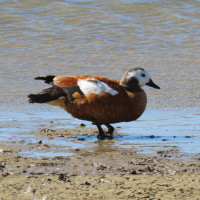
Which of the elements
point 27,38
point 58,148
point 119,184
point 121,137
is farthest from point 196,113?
point 27,38

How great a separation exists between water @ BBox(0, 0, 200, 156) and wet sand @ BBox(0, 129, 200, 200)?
0.76 meters

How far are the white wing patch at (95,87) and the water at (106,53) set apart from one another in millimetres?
611

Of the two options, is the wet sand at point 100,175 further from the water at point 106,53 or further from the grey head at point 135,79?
the grey head at point 135,79

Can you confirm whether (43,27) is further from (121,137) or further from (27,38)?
(121,137)

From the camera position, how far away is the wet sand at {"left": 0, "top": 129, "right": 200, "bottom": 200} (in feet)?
14.9

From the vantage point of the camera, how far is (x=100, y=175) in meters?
5.08

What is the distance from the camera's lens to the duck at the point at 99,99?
7.04 metres

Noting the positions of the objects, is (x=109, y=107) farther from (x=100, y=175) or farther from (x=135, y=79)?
(x=100, y=175)

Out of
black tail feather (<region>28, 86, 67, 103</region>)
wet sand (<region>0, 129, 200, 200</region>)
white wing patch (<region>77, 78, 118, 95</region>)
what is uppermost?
white wing patch (<region>77, 78, 118, 95</region>)

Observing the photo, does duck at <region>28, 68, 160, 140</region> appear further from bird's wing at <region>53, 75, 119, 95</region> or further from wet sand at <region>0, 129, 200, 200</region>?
wet sand at <region>0, 129, 200, 200</region>

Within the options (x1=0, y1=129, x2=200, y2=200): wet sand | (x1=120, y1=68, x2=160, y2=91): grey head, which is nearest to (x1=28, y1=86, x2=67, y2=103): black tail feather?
(x1=120, y1=68, x2=160, y2=91): grey head

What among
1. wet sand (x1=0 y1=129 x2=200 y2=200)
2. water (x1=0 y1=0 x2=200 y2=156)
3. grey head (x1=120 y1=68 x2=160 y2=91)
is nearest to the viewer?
wet sand (x1=0 y1=129 x2=200 y2=200)

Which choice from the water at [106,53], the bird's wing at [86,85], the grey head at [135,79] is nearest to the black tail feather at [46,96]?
the bird's wing at [86,85]

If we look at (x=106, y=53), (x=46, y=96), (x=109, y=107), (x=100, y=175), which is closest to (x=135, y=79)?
(x=109, y=107)
